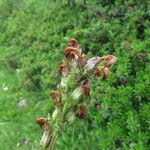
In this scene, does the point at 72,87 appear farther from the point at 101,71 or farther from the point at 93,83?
the point at 93,83

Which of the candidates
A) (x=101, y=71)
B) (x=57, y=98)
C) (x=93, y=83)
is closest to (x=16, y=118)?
(x=93, y=83)

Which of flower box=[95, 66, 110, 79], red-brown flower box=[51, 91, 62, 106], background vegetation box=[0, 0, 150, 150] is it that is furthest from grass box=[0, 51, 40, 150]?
flower box=[95, 66, 110, 79]

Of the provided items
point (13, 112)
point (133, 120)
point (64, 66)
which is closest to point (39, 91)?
point (13, 112)

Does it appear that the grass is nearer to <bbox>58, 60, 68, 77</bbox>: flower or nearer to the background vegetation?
the background vegetation

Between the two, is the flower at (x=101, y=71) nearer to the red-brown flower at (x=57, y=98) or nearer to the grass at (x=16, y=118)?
the red-brown flower at (x=57, y=98)

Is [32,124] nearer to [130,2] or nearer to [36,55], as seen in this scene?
[36,55]

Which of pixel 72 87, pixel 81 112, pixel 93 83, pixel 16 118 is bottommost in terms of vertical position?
pixel 16 118
